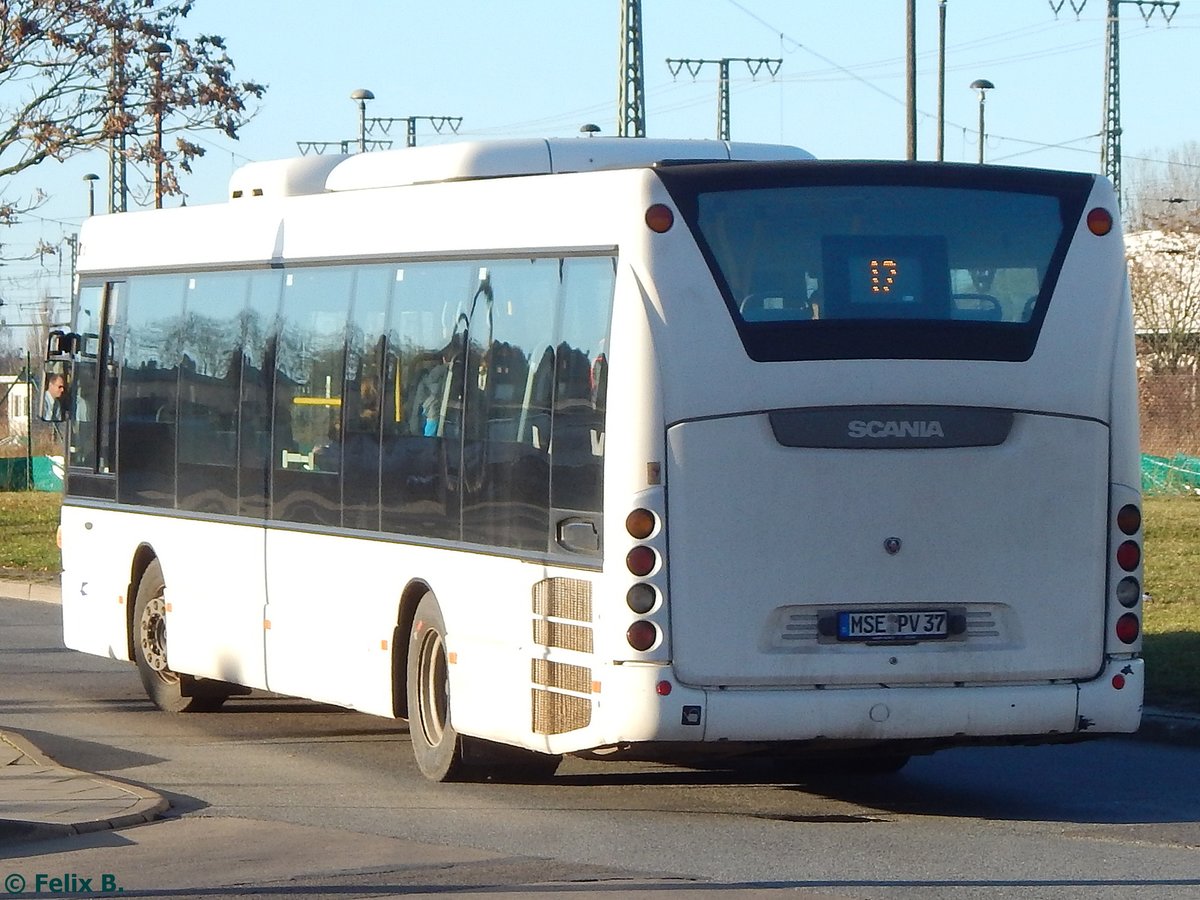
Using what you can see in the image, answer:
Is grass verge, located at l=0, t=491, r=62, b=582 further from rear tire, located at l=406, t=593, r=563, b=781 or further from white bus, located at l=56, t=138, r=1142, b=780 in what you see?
white bus, located at l=56, t=138, r=1142, b=780

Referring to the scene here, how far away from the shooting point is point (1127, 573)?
34.0 feet

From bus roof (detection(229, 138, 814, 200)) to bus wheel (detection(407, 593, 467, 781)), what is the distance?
2.39 m

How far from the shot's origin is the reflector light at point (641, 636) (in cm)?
980

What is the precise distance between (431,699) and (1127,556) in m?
3.67

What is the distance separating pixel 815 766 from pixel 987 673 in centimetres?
229

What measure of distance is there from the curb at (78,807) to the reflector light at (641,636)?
228cm

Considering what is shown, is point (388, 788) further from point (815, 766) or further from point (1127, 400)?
point (1127, 400)

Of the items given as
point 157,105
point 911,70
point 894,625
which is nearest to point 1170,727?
point 894,625

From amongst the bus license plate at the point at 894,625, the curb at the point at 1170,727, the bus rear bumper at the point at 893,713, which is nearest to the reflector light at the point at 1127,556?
the bus rear bumper at the point at 893,713

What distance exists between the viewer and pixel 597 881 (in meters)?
8.47

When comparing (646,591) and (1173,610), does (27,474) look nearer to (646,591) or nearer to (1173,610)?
(1173,610)

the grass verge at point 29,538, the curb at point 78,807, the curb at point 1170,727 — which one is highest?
the curb at point 78,807

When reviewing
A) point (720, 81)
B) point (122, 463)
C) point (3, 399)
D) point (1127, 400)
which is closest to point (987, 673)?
point (1127, 400)
